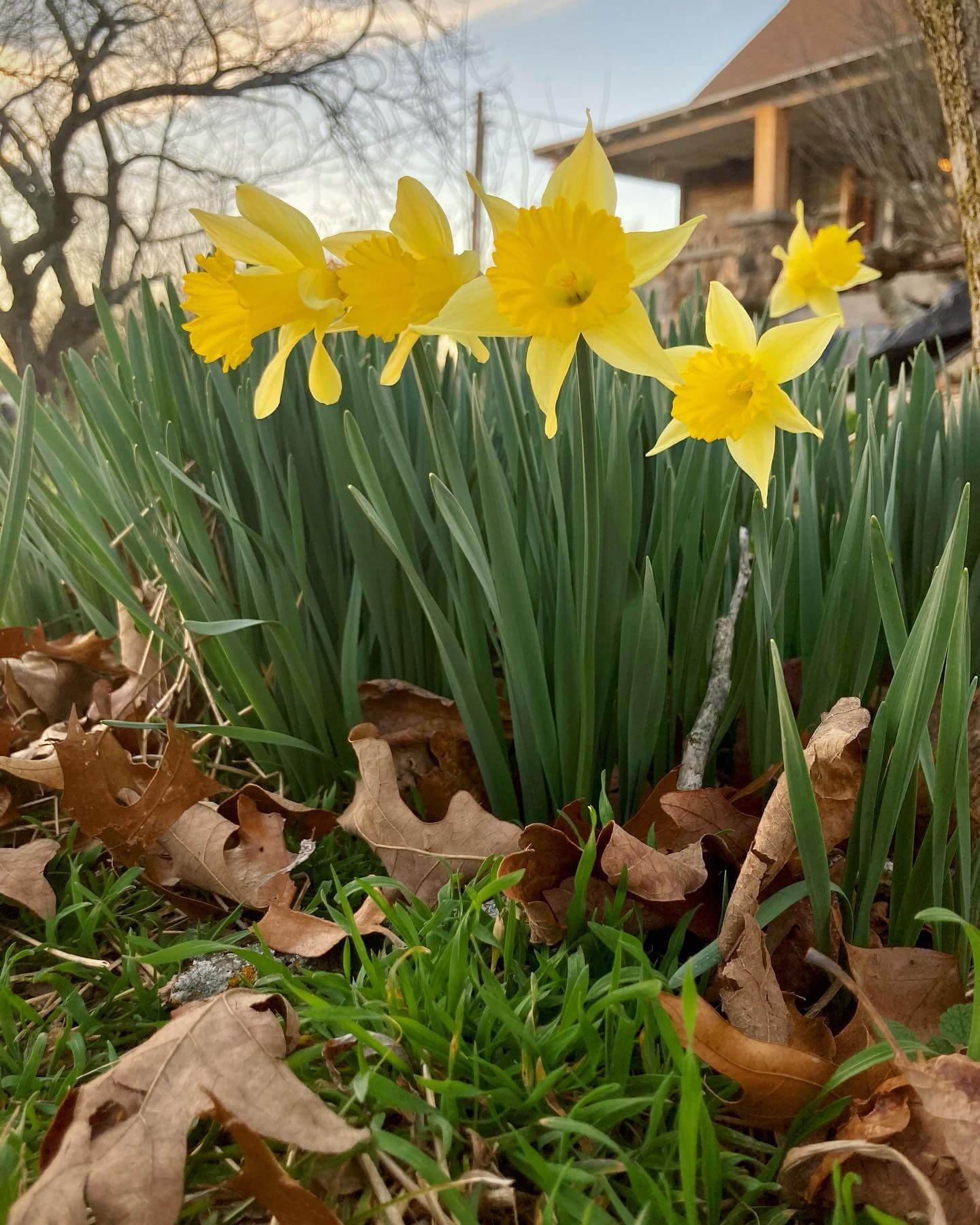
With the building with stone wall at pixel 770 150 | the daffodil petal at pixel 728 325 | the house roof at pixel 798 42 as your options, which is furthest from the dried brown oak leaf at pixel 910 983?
the house roof at pixel 798 42

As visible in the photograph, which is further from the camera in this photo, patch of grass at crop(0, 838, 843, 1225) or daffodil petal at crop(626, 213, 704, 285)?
daffodil petal at crop(626, 213, 704, 285)

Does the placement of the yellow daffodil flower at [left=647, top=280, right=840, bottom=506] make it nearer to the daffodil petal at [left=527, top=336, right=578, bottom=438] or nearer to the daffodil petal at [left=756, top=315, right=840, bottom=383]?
the daffodil petal at [left=756, top=315, right=840, bottom=383]

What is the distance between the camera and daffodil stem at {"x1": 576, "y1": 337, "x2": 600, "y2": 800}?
70 cm

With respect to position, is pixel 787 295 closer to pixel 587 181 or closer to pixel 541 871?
pixel 587 181

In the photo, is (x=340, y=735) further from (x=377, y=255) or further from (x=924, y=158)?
(x=924, y=158)

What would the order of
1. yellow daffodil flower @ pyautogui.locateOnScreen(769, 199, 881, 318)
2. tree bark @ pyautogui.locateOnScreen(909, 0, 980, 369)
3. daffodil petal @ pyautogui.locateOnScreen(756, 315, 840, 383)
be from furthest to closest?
1. tree bark @ pyautogui.locateOnScreen(909, 0, 980, 369)
2. yellow daffodil flower @ pyautogui.locateOnScreen(769, 199, 881, 318)
3. daffodil petal @ pyautogui.locateOnScreen(756, 315, 840, 383)

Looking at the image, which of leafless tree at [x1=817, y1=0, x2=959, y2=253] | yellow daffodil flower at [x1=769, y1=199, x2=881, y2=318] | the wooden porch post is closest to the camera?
yellow daffodil flower at [x1=769, y1=199, x2=881, y2=318]

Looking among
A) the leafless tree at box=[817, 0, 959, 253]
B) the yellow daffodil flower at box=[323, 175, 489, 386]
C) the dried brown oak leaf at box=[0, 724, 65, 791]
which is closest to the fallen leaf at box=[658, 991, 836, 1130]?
the yellow daffodil flower at box=[323, 175, 489, 386]

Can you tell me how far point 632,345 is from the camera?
67 centimetres

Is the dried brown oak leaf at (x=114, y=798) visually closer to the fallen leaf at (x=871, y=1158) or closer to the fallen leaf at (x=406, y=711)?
the fallen leaf at (x=406, y=711)

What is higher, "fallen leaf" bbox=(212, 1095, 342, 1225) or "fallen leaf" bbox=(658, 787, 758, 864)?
"fallen leaf" bbox=(658, 787, 758, 864)

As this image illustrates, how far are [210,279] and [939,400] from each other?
3.21 ft

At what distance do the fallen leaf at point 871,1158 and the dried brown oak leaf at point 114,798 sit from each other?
0.66 m

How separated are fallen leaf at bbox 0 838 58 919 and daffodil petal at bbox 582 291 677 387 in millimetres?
769
